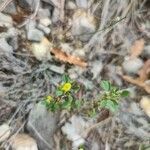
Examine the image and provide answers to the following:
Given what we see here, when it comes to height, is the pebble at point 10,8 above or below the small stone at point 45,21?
above

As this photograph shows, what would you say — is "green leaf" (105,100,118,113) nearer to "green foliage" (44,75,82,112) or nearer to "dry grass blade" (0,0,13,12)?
"green foliage" (44,75,82,112)

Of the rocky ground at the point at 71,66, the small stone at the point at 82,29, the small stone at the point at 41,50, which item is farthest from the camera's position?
the small stone at the point at 82,29

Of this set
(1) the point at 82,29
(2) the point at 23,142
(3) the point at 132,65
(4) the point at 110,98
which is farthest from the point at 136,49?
(2) the point at 23,142

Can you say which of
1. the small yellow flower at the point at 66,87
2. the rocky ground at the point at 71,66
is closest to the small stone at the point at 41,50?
the rocky ground at the point at 71,66

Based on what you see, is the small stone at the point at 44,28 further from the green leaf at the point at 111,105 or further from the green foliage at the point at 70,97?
the green leaf at the point at 111,105

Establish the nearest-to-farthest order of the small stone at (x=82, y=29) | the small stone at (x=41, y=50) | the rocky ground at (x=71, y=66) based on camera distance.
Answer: the rocky ground at (x=71, y=66) < the small stone at (x=41, y=50) < the small stone at (x=82, y=29)

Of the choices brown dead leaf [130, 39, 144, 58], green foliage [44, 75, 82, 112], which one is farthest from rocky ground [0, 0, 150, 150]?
green foliage [44, 75, 82, 112]
